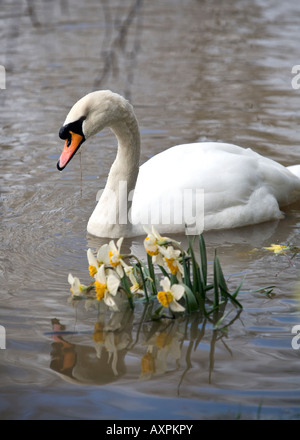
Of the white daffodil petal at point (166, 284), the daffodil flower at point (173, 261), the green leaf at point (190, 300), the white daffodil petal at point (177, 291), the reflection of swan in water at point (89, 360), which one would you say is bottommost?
the reflection of swan in water at point (89, 360)

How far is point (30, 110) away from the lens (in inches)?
345

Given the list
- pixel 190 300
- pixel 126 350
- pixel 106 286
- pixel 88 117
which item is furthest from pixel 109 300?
Result: pixel 88 117

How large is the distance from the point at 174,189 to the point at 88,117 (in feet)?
2.99

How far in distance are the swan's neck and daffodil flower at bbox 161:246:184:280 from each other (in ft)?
5.65

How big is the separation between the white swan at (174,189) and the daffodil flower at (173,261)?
1.61 m

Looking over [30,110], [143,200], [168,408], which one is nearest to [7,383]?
[168,408]

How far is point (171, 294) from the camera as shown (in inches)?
160

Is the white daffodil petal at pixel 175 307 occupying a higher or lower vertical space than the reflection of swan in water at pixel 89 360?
higher

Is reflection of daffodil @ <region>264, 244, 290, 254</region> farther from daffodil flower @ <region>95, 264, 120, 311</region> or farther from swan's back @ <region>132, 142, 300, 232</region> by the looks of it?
daffodil flower @ <region>95, 264, 120, 311</region>

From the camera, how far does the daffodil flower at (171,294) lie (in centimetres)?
405


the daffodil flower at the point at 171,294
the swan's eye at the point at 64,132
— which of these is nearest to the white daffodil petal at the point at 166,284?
the daffodil flower at the point at 171,294

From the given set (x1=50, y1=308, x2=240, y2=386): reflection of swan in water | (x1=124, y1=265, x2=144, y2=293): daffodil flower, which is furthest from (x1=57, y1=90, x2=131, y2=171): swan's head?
(x1=50, y1=308, x2=240, y2=386): reflection of swan in water

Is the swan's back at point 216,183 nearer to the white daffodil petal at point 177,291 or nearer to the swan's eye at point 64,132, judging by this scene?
the swan's eye at point 64,132
